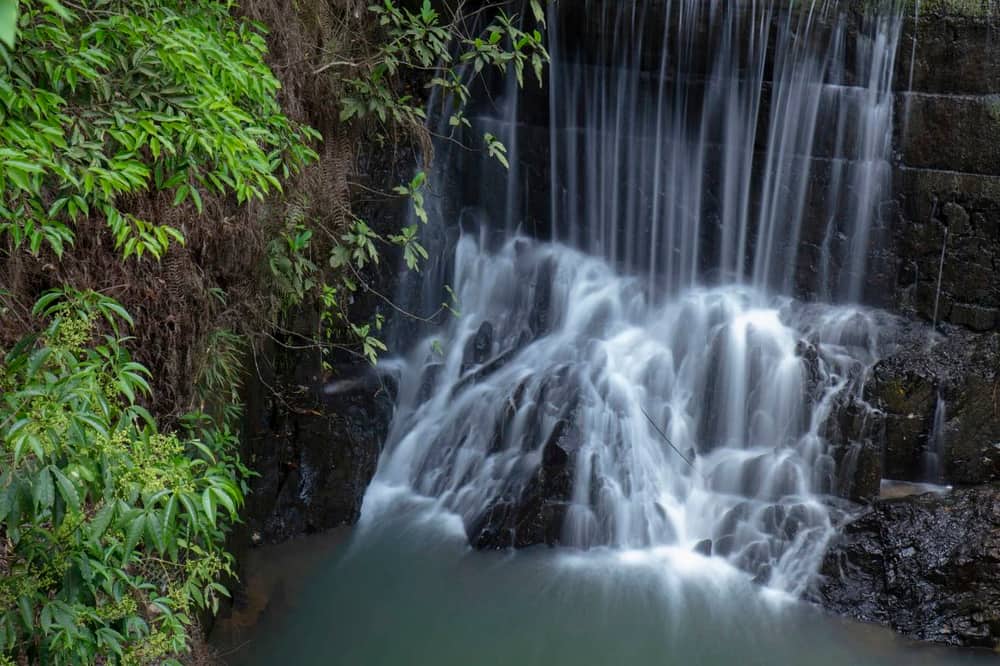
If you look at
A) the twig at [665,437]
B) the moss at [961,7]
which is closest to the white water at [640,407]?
the twig at [665,437]

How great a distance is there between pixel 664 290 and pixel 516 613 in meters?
3.93

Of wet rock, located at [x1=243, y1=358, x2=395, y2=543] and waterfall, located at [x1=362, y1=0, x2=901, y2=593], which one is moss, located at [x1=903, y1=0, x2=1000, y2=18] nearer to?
waterfall, located at [x1=362, y1=0, x2=901, y2=593]

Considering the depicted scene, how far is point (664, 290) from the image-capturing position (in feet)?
27.8

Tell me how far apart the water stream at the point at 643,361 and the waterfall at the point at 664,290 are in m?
0.02

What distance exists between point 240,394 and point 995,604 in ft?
17.3

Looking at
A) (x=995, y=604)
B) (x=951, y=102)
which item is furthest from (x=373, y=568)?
(x=951, y=102)

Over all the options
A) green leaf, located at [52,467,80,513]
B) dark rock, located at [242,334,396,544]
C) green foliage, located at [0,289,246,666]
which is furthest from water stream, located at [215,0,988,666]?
green leaf, located at [52,467,80,513]

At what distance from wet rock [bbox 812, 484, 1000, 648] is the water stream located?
201mm

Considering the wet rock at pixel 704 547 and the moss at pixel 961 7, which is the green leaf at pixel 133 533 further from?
the moss at pixel 961 7

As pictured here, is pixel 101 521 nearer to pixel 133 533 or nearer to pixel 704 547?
pixel 133 533

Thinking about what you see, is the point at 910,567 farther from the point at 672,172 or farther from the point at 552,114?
the point at 552,114

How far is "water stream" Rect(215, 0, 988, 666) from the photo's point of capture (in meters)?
5.80

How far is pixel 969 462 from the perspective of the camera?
6.89 meters

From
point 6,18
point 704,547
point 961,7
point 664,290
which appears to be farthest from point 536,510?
point 6,18
